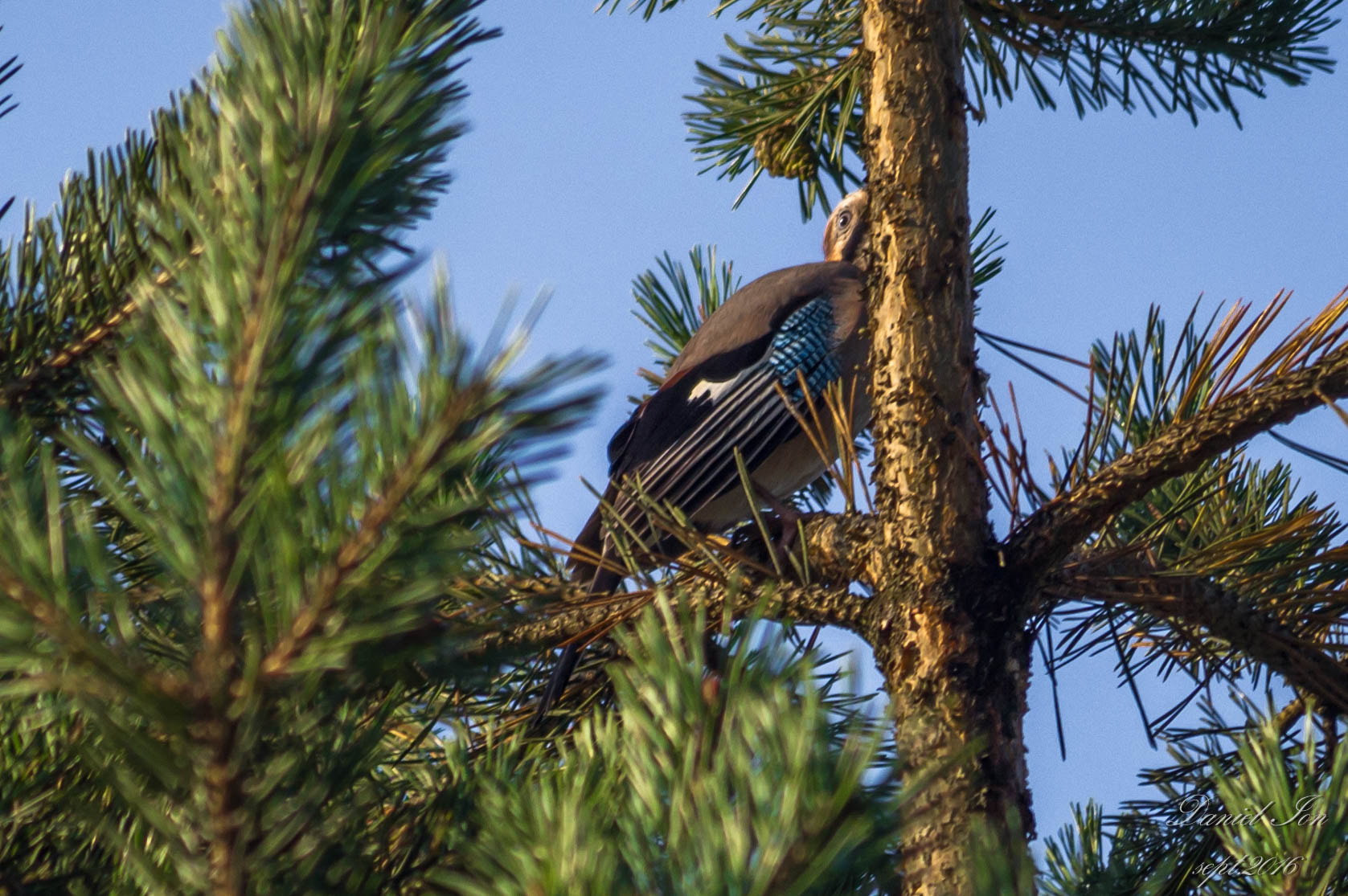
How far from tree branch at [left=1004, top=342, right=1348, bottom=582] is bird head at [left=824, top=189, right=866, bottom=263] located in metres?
2.85

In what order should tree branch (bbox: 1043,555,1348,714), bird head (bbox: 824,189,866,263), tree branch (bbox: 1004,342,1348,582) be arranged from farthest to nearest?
bird head (bbox: 824,189,866,263), tree branch (bbox: 1043,555,1348,714), tree branch (bbox: 1004,342,1348,582)

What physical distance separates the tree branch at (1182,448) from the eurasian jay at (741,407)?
1.28 meters

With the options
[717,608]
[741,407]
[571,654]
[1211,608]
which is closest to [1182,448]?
[1211,608]

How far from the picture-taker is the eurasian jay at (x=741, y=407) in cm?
315

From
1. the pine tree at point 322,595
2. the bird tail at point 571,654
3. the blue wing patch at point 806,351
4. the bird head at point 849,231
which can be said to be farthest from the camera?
the bird head at point 849,231

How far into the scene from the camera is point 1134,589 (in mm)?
1809

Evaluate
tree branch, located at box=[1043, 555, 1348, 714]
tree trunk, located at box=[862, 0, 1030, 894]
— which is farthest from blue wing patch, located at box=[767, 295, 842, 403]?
tree branch, located at box=[1043, 555, 1348, 714]

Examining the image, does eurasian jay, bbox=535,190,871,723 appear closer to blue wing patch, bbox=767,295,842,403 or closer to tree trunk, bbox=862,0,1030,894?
blue wing patch, bbox=767,295,842,403

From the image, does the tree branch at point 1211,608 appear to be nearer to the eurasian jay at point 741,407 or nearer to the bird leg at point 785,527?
the bird leg at point 785,527

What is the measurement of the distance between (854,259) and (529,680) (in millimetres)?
2517

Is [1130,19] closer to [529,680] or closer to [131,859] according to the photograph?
[529,680]

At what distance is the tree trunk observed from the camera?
63.6 inches

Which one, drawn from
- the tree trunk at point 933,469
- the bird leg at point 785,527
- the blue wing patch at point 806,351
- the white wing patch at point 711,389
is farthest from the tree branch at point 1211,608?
the blue wing patch at point 806,351

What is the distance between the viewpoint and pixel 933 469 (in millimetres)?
1808
